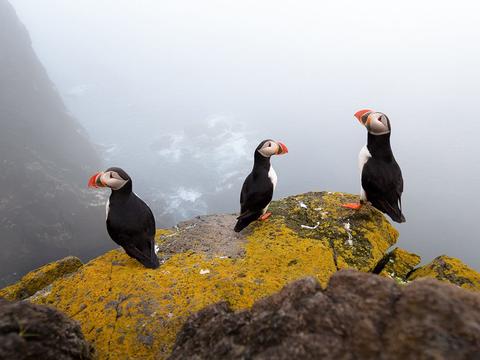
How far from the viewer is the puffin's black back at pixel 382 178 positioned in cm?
537

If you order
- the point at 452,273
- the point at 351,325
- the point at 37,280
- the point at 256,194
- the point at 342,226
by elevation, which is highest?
the point at 351,325

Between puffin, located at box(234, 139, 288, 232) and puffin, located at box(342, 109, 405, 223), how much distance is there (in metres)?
1.47

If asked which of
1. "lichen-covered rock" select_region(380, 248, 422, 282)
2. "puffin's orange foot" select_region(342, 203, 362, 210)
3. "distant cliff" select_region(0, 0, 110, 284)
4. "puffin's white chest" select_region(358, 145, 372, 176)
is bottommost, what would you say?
"distant cliff" select_region(0, 0, 110, 284)

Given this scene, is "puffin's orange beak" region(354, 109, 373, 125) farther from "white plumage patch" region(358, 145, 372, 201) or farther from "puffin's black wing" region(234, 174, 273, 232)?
"puffin's black wing" region(234, 174, 273, 232)

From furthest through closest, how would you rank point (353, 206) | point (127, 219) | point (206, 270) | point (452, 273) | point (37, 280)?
point (353, 206), point (37, 280), point (127, 219), point (452, 273), point (206, 270)

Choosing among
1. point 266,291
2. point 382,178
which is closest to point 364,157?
point 382,178

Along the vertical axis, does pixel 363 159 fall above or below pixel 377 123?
below

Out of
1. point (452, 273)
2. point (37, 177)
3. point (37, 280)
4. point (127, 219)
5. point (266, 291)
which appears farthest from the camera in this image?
point (37, 177)

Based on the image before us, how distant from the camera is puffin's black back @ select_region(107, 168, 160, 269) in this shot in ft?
15.9

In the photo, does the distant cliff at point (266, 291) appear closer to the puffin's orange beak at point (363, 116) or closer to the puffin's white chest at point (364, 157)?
the puffin's white chest at point (364, 157)

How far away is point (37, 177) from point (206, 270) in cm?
4559

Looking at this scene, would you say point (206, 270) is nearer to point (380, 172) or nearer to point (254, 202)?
point (254, 202)

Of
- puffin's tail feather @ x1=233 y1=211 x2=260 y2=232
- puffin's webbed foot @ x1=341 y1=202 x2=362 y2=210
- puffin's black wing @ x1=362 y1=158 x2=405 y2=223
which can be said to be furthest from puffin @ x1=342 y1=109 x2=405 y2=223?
puffin's tail feather @ x1=233 y1=211 x2=260 y2=232

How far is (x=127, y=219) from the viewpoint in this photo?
509cm
